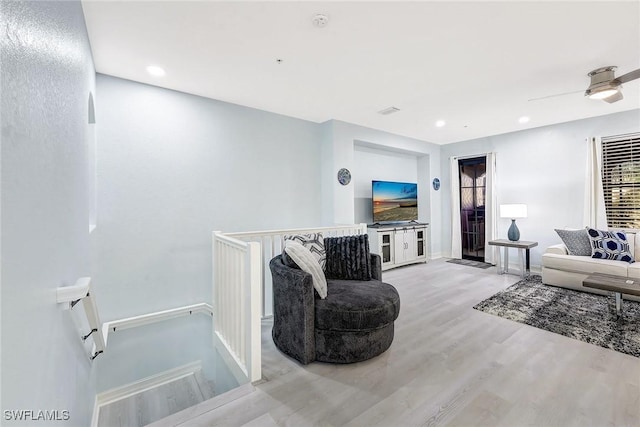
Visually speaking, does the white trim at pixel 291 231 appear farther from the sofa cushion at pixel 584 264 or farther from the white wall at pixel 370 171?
the sofa cushion at pixel 584 264

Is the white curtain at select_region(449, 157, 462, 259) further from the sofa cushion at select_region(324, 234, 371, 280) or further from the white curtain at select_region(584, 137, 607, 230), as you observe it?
the sofa cushion at select_region(324, 234, 371, 280)

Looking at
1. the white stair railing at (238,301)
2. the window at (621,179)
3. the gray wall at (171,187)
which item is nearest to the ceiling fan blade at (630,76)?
the window at (621,179)

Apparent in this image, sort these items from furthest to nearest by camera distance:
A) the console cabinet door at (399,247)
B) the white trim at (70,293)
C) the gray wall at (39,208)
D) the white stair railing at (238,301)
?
the console cabinet door at (399,247)
the white stair railing at (238,301)
the white trim at (70,293)
the gray wall at (39,208)

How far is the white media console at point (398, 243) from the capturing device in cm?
499

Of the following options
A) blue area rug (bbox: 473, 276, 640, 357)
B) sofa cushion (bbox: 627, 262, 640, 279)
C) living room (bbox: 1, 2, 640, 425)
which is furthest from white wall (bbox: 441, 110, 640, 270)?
blue area rug (bbox: 473, 276, 640, 357)

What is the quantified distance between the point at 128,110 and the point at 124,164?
0.58 meters

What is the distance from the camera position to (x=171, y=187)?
321 cm

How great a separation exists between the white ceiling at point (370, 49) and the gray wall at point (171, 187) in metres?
0.27

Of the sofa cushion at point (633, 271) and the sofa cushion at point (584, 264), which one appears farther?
the sofa cushion at point (584, 264)

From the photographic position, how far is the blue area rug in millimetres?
2543

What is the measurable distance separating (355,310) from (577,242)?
3.97m

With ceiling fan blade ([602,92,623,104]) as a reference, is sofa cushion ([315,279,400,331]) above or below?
below

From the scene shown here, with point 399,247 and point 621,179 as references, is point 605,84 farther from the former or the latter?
point 399,247

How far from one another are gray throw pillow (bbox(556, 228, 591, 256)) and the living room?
0.70 metres
